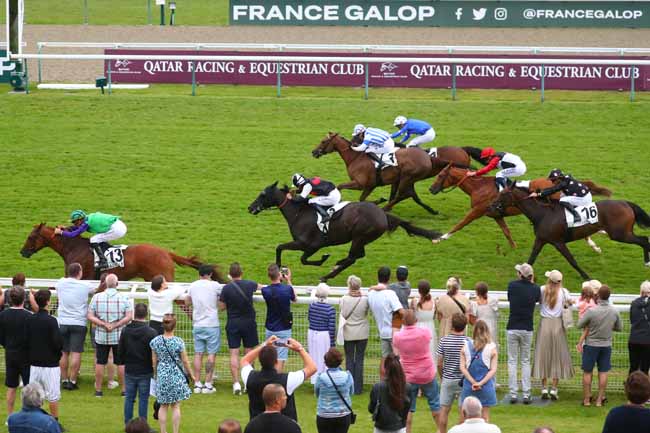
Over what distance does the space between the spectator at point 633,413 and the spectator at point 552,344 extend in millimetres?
3533

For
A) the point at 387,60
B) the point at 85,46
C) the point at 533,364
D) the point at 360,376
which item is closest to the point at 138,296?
the point at 360,376

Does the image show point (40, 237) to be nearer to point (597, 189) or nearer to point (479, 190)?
point (479, 190)

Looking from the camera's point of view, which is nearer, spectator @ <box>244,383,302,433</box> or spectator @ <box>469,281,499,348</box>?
spectator @ <box>244,383,302,433</box>

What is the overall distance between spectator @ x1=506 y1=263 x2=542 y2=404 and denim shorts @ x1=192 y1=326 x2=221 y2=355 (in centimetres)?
271

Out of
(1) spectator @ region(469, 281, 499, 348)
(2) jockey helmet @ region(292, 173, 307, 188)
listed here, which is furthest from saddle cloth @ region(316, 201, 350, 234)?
(1) spectator @ region(469, 281, 499, 348)

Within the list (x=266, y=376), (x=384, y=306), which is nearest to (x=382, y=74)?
(x=384, y=306)

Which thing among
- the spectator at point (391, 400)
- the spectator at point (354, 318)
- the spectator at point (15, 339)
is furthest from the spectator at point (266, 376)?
the spectator at point (354, 318)

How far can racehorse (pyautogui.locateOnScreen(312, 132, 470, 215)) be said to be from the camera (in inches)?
675

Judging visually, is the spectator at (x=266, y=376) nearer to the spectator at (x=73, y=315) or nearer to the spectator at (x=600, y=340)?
the spectator at (x=73, y=315)

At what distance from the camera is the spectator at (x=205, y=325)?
10641mm

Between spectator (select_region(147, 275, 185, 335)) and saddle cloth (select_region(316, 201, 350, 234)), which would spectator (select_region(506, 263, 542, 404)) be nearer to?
spectator (select_region(147, 275, 185, 335))

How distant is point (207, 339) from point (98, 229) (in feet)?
9.88

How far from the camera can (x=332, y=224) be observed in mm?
14391

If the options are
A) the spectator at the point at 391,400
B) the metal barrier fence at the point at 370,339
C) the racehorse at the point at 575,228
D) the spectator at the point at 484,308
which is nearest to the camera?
the spectator at the point at 391,400
